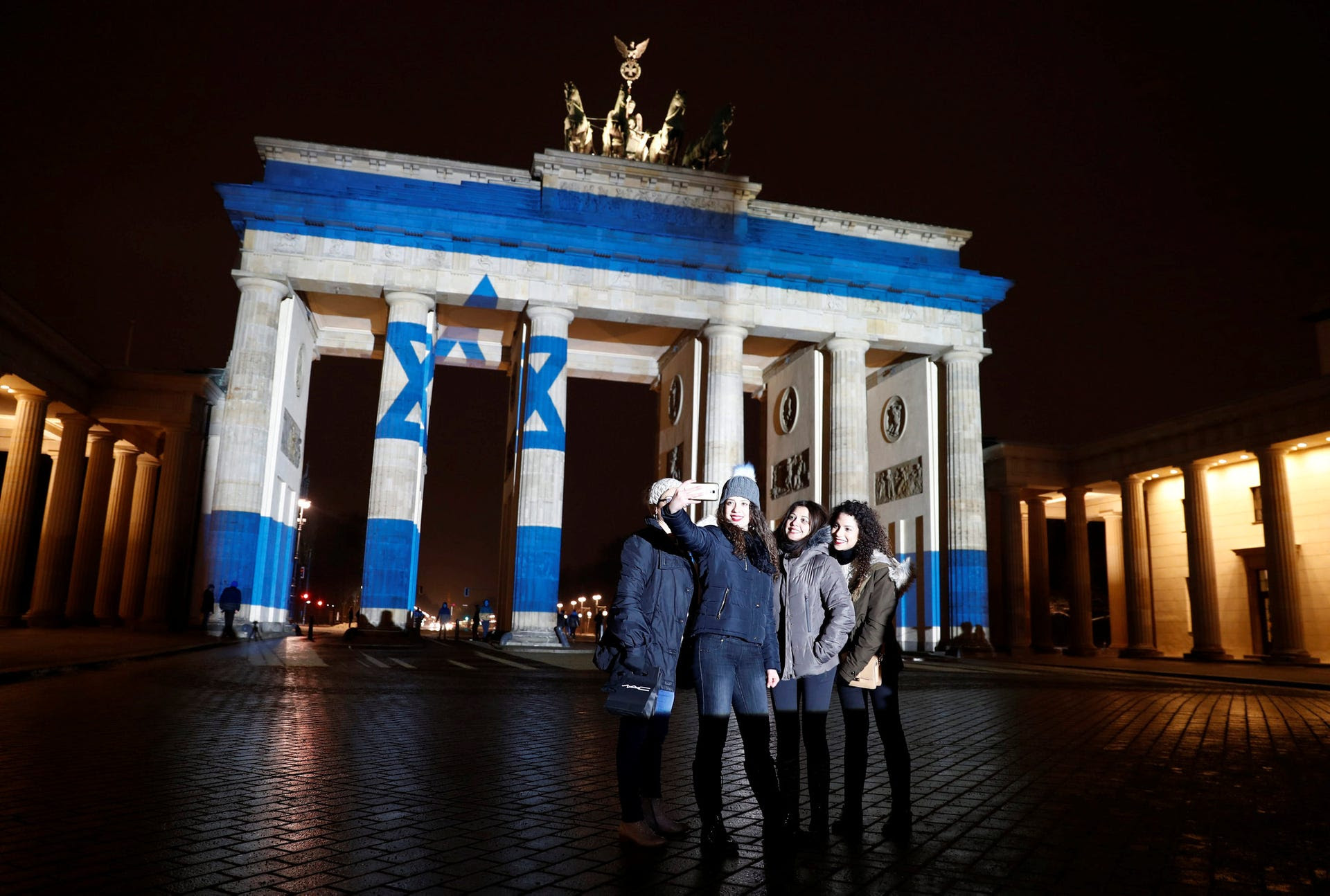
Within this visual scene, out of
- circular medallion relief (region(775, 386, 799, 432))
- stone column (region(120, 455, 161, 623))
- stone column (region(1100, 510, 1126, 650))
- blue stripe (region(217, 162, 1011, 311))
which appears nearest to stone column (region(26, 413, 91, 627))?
stone column (region(120, 455, 161, 623))

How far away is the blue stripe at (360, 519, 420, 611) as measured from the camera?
28.5 metres

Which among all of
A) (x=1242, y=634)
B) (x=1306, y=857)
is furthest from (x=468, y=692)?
(x=1242, y=634)

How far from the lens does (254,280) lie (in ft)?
94.9

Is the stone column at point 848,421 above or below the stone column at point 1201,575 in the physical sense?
above

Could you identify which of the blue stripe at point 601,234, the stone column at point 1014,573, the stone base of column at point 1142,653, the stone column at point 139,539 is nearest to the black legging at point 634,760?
the blue stripe at point 601,234

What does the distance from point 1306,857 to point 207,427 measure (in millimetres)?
35290

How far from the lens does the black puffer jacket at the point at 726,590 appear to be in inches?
187

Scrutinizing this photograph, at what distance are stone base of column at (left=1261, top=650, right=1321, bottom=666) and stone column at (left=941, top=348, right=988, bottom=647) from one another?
8.22m

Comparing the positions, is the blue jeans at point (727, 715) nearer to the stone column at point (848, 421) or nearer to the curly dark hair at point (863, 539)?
the curly dark hair at point (863, 539)

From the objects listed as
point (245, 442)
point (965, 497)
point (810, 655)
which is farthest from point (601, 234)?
point (810, 655)

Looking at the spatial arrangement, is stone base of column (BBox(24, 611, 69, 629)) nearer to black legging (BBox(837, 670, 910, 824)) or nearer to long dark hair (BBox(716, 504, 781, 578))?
black legging (BBox(837, 670, 910, 824))

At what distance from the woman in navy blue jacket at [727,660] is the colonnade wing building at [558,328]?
81.3ft

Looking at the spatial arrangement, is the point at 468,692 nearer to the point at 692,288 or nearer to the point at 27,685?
the point at 27,685

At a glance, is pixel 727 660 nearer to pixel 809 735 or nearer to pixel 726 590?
pixel 726 590
